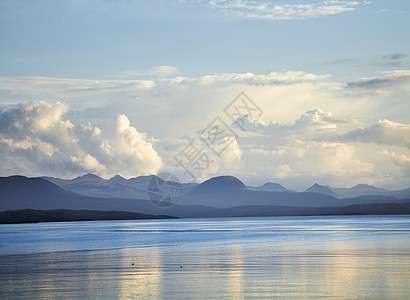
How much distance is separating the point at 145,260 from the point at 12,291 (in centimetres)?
2146

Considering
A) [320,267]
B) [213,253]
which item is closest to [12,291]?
[320,267]

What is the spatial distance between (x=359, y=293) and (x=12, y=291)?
2066 cm

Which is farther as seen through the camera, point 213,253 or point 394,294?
point 213,253

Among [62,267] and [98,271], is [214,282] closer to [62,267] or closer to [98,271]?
[98,271]

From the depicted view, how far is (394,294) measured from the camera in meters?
30.4

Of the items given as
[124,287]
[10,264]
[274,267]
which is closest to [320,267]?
[274,267]

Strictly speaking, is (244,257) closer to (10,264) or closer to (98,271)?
(98,271)

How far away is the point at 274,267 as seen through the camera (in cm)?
4484

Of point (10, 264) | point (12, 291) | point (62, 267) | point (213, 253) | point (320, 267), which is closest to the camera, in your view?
point (12, 291)

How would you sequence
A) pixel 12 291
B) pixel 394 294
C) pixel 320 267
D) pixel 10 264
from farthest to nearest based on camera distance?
pixel 10 264, pixel 320 267, pixel 12 291, pixel 394 294

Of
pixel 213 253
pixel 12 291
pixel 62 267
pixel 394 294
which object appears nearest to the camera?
pixel 394 294

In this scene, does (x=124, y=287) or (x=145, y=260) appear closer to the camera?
(x=124, y=287)

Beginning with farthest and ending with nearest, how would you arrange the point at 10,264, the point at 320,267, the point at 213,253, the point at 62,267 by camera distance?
the point at 213,253 → the point at 10,264 → the point at 62,267 → the point at 320,267

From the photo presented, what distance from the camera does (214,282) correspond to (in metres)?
36.6
